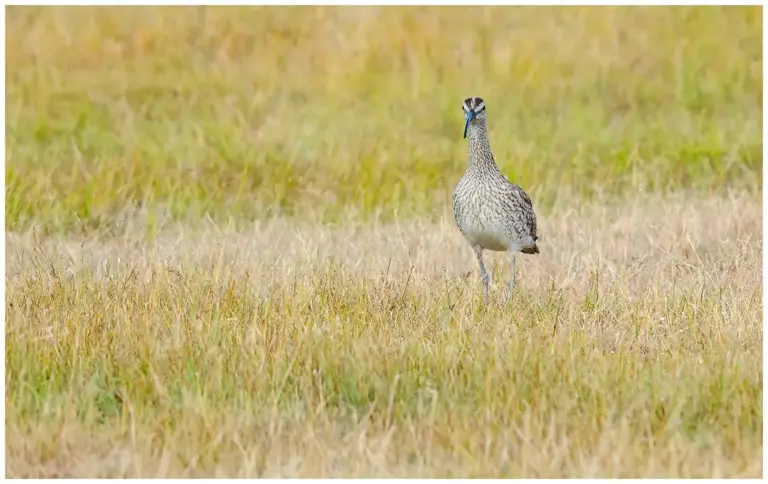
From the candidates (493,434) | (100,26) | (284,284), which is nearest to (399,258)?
(284,284)

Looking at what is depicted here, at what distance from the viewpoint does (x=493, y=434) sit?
5.37m

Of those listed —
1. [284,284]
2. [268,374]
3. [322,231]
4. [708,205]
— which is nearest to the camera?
[268,374]

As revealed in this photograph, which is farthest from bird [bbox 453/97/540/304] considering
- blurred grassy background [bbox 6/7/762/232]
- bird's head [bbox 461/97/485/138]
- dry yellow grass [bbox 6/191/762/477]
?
blurred grassy background [bbox 6/7/762/232]

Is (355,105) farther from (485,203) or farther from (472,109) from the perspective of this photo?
(485,203)

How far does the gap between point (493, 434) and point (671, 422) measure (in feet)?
2.44

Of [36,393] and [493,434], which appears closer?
[493,434]

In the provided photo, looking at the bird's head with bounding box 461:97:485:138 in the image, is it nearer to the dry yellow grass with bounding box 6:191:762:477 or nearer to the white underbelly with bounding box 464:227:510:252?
the white underbelly with bounding box 464:227:510:252

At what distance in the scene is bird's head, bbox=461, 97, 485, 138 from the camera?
7768mm

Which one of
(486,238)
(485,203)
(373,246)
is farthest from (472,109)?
(373,246)

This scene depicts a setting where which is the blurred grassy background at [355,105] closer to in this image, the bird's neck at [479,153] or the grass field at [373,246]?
the grass field at [373,246]

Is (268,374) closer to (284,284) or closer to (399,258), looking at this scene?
(284,284)

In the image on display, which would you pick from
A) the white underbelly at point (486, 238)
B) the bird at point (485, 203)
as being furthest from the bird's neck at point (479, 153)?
the white underbelly at point (486, 238)

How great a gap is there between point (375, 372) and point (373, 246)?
363 cm

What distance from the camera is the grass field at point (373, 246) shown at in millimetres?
5406
